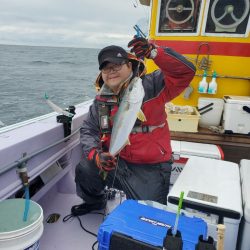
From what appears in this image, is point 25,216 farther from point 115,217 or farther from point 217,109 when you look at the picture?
Result: point 217,109

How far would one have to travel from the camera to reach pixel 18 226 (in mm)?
1768

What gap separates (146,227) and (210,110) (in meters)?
3.23

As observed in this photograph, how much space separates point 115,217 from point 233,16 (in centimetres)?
418

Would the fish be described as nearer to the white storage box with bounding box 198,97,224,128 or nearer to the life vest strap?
the life vest strap

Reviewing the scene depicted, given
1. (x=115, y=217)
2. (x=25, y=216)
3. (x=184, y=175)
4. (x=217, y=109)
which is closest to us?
(x=115, y=217)

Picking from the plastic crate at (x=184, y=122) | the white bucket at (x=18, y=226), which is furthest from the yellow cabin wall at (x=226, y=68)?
the white bucket at (x=18, y=226)

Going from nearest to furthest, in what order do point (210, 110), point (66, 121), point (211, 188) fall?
point (211, 188) < point (66, 121) < point (210, 110)

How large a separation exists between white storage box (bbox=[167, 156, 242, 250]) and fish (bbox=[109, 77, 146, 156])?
2.07 feet

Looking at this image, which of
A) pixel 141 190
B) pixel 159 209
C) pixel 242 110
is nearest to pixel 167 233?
pixel 159 209

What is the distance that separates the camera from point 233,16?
4477mm

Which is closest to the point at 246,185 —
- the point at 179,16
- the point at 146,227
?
the point at 146,227

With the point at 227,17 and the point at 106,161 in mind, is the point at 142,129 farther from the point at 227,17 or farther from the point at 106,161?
the point at 227,17

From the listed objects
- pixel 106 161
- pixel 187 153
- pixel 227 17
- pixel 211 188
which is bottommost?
pixel 187 153

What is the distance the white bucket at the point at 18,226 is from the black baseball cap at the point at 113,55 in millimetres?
1417
